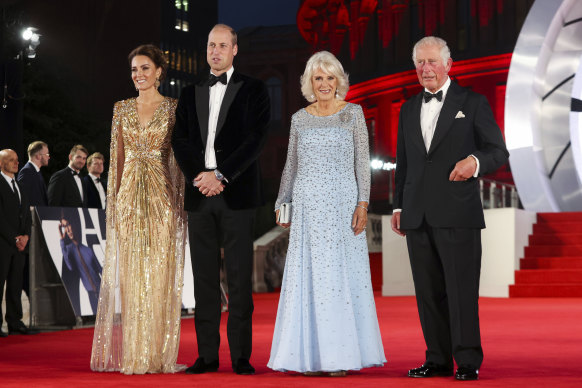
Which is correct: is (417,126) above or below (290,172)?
above

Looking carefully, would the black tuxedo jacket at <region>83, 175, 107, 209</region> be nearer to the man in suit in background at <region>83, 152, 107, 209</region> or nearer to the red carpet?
the man in suit in background at <region>83, 152, 107, 209</region>

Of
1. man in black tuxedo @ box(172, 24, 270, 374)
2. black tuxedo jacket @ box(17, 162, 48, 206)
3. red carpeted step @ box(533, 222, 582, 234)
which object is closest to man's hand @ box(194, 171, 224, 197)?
man in black tuxedo @ box(172, 24, 270, 374)

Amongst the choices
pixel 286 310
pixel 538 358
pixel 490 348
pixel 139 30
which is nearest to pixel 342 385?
pixel 286 310

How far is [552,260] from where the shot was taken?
14.3 meters

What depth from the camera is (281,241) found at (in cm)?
1884

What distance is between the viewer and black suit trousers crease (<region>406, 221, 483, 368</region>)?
15.3 feet

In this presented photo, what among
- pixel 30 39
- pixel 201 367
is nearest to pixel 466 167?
pixel 201 367

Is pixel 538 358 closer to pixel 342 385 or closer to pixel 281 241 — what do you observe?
pixel 342 385

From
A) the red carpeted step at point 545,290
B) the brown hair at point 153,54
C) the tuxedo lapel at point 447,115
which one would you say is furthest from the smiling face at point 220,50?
the red carpeted step at point 545,290

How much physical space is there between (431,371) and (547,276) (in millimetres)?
9717

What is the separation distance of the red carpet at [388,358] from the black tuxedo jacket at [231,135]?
992 mm

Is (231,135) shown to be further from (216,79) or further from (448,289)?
(448,289)

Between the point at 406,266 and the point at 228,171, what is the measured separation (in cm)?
1059

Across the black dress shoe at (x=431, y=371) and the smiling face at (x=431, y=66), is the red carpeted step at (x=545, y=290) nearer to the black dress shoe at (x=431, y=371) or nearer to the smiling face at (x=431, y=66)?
the black dress shoe at (x=431, y=371)
